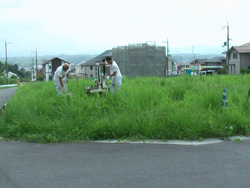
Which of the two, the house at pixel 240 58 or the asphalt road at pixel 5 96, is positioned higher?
the house at pixel 240 58

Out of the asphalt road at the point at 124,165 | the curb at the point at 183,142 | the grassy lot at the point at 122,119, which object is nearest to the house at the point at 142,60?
the grassy lot at the point at 122,119

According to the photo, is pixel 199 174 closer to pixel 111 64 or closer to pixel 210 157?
pixel 210 157

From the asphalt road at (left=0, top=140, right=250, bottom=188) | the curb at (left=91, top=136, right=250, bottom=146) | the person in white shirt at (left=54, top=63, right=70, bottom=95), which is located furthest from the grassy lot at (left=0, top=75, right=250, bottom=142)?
the person in white shirt at (left=54, top=63, right=70, bottom=95)

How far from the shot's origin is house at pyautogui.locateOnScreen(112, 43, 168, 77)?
115ft

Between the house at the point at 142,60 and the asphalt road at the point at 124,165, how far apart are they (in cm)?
2985

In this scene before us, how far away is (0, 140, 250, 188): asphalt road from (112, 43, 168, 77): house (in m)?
29.9

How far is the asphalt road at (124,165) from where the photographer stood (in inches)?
143

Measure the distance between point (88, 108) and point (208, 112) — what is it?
2885 millimetres

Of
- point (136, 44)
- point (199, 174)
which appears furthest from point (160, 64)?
point (199, 174)

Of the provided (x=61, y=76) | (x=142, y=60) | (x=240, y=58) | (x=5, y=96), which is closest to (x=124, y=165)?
(x=61, y=76)

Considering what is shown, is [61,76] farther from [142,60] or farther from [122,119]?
[142,60]

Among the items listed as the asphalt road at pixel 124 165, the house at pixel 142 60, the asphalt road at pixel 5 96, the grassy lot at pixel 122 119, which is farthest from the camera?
the house at pixel 142 60

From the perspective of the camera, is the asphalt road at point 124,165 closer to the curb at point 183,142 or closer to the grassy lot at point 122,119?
the curb at point 183,142

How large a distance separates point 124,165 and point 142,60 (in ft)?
105
